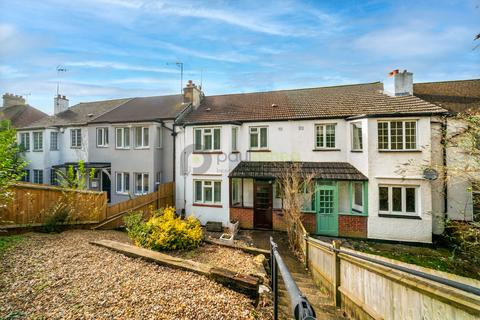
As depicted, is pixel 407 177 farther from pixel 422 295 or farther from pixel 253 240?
pixel 422 295

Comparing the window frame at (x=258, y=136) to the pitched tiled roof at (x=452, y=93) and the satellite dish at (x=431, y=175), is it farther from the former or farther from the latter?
the pitched tiled roof at (x=452, y=93)

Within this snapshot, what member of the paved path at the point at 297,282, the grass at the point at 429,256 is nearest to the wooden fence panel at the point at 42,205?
the paved path at the point at 297,282

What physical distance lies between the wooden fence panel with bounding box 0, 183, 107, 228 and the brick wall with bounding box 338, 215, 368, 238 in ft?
42.5

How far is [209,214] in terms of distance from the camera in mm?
14562

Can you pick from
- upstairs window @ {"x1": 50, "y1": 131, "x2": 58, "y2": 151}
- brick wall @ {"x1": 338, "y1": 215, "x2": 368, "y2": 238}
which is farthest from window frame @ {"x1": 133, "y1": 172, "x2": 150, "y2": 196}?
brick wall @ {"x1": 338, "y1": 215, "x2": 368, "y2": 238}

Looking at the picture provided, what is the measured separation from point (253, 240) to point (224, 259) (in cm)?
501

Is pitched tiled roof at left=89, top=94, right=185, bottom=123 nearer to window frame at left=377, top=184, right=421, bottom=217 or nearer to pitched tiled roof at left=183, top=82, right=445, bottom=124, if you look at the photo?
pitched tiled roof at left=183, top=82, right=445, bottom=124

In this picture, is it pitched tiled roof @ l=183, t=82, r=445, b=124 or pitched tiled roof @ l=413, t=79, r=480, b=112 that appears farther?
pitched tiled roof @ l=413, t=79, r=480, b=112

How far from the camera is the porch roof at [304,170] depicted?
12484 mm

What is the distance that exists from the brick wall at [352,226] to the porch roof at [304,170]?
233 centimetres

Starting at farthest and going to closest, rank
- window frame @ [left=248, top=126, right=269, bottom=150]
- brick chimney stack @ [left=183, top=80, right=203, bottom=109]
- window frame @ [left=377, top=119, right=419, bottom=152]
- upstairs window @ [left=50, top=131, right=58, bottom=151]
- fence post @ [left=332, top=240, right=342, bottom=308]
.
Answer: upstairs window @ [left=50, top=131, right=58, bottom=151], brick chimney stack @ [left=183, top=80, right=203, bottom=109], window frame @ [left=248, top=126, right=269, bottom=150], window frame @ [left=377, top=119, right=419, bottom=152], fence post @ [left=332, top=240, right=342, bottom=308]

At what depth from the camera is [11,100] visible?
91.7ft

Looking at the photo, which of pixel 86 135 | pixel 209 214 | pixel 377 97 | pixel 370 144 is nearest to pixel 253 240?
pixel 209 214

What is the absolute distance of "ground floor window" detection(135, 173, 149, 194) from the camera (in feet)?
53.6
